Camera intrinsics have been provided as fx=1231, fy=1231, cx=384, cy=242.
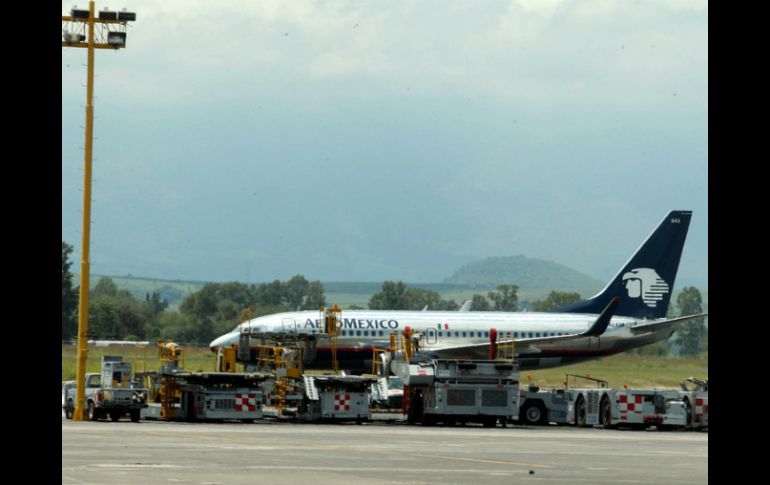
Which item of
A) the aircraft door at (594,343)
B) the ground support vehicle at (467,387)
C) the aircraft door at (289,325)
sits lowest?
the ground support vehicle at (467,387)

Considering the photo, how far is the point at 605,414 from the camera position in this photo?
4194 cm

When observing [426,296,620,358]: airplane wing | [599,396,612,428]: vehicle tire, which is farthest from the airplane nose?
[599,396,612,428]: vehicle tire

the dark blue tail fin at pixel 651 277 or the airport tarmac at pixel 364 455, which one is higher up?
the dark blue tail fin at pixel 651 277

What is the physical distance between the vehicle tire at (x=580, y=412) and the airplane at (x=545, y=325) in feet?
28.0

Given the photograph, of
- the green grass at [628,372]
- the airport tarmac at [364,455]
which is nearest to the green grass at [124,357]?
the green grass at [628,372]

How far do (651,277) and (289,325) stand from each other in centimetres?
2267

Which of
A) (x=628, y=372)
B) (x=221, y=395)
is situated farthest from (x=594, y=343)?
(x=628, y=372)

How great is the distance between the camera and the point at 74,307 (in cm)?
16225

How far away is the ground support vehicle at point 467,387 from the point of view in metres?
39.9

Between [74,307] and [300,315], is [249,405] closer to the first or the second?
[300,315]

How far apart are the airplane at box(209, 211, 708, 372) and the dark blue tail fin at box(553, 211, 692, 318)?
5 cm

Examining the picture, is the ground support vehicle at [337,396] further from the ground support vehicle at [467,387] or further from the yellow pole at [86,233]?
the yellow pole at [86,233]

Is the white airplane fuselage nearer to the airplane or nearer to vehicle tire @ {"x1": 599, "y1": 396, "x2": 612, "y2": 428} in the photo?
the airplane
